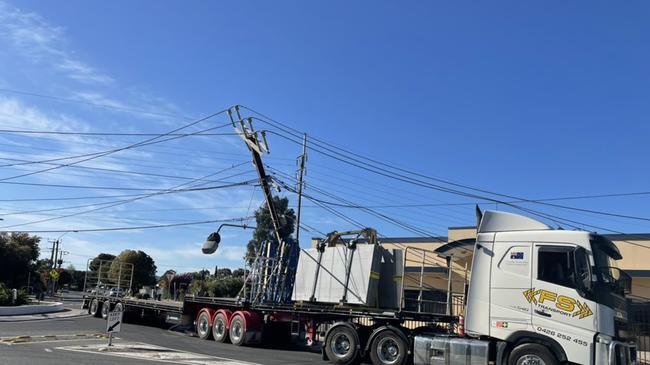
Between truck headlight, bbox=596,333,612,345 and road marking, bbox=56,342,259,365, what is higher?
truck headlight, bbox=596,333,612,345

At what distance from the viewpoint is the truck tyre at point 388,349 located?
13.2 metres

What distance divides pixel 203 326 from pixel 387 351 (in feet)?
26.7

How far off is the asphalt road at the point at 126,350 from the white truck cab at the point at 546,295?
502cm

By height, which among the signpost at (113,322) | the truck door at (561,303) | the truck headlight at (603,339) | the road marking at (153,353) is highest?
the truck door at (561,303)

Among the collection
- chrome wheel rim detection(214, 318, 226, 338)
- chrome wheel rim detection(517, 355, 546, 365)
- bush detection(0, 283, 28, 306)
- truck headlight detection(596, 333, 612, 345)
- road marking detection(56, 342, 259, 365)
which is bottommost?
bush detection(0, 283, 28, 306)

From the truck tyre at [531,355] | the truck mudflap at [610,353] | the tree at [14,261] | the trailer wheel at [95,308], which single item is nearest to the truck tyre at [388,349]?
the truck tyre at [531,355]

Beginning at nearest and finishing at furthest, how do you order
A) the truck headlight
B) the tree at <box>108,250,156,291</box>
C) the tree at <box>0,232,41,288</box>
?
the truck headlight → the tree at <box>108,250,156,291</box> → the tree at <box>0,232,41,288</box>

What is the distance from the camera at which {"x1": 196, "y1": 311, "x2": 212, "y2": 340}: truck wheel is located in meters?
19.1

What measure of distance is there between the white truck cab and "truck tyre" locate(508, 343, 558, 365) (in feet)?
0.06

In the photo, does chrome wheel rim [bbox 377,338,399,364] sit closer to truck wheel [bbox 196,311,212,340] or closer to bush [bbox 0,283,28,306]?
truck wheel [bbox 196,311,212,340]

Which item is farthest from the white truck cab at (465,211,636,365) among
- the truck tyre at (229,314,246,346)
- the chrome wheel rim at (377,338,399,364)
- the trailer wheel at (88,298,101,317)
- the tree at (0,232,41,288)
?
the tree at (0,232,41,288)

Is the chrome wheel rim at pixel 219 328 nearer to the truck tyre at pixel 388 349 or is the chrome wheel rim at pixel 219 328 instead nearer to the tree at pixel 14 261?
the truck tyre at pixel 388 349

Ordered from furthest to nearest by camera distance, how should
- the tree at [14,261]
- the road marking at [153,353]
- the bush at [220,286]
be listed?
the tree at [14,261]
the bush at [220,286]
the road marking at [153,353]

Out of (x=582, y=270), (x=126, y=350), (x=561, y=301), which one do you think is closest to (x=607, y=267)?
(x=582, y=270)
